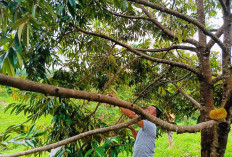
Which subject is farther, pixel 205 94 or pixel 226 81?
pixel 205 94

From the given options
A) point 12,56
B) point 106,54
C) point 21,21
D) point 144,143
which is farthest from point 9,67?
point 106,54

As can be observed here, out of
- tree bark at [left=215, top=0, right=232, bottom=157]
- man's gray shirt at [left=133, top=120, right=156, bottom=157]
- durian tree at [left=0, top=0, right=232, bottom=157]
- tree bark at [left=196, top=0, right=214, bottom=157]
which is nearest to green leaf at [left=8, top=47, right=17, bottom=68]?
durian tree at [left=0, top=0, right=232, bottom=157]

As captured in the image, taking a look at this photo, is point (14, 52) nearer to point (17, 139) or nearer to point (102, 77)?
point (17, 139)

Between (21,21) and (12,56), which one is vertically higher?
(21,21)

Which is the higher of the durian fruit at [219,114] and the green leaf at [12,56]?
the green leaf at [12,56]

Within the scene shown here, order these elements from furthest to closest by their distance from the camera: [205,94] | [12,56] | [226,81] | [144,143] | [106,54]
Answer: [106,54]
[205,94]
[144,143]
[226,81]
[12,56]

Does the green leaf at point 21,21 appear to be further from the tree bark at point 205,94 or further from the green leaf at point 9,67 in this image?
the tree bark at point 205,94

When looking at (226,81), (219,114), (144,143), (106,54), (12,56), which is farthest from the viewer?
(106,54)

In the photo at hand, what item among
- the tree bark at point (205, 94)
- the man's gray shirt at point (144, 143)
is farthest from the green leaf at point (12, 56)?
the tree bark at point (205, 94)

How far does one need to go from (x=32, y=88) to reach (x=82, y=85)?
1417mm

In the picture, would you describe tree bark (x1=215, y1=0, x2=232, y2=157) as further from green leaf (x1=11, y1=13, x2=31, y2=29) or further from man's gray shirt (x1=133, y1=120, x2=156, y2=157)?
green leaf (x1=11, y1=13, x2=31, y2=29)

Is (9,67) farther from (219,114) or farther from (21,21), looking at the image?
(219,114)

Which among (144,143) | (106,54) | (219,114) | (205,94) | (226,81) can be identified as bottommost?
(144,143)

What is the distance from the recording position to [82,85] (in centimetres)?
193
